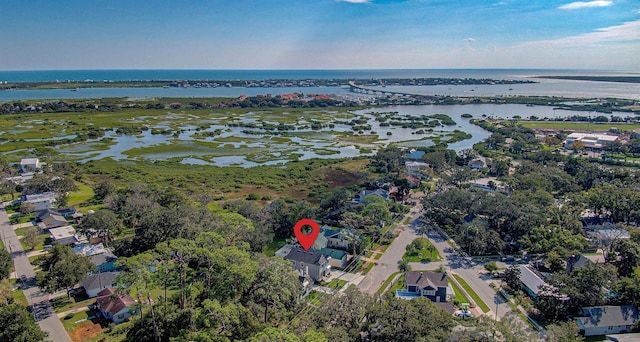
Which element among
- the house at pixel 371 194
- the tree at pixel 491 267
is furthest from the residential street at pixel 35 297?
the house at pixel 371 194

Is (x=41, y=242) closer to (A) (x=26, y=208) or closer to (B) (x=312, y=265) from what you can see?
(A) (x=26, y=208)

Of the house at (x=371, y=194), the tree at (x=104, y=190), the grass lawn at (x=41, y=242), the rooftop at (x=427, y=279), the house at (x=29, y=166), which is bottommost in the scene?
the grass lawn at (x=41, y=242)

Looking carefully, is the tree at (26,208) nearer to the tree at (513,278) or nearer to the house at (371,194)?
the house at (371,194)

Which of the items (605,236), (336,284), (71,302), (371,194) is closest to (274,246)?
(336,284)

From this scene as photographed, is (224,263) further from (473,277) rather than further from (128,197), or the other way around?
(128,197)

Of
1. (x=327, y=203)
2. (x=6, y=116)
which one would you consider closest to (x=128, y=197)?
(x=327, y=203)
